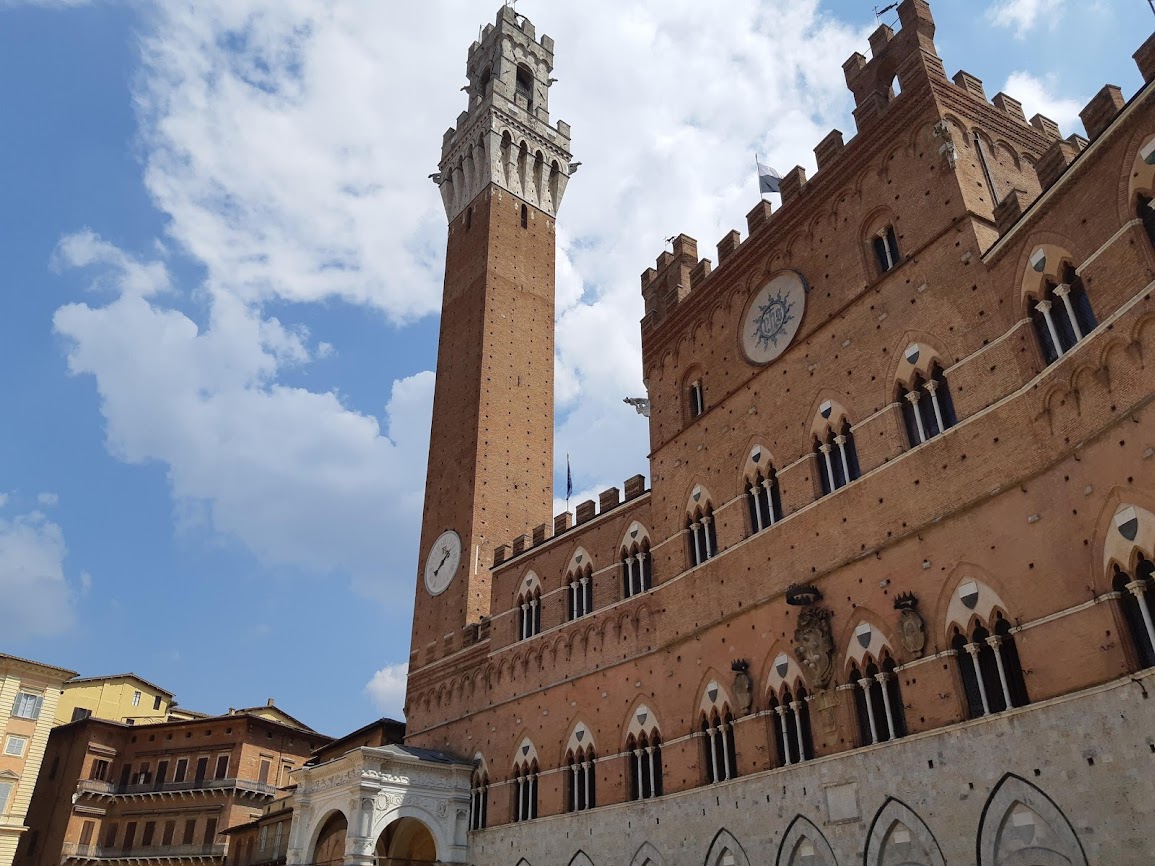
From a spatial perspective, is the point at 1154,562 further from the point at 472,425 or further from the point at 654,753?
the point at 472,425

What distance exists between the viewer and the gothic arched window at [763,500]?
56.3 feet

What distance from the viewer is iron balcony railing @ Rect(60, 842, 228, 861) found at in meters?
35.5

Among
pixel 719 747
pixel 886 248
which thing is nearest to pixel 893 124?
pixel 886 248

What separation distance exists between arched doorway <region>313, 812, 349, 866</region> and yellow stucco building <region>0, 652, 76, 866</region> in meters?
14.5

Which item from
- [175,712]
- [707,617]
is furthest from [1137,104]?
[175,712]

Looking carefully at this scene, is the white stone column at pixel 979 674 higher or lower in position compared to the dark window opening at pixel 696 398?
lower

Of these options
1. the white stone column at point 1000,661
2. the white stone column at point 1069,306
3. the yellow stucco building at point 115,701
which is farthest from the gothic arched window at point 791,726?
the yellow stucco building at point 115,701

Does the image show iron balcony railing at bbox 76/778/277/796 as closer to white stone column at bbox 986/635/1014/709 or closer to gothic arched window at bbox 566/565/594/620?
gothic arched window at bbox 566/565/594/620

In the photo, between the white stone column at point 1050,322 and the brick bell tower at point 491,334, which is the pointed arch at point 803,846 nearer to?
the white stone column at point 1050,322

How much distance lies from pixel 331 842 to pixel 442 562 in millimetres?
8327

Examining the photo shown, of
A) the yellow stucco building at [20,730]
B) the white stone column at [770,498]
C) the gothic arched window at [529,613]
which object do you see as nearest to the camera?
the white stone column at [770,498]

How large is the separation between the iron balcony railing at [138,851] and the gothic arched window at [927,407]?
3263 centimetres

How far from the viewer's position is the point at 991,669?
12.2m

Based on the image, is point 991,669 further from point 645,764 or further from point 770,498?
point 645,764
